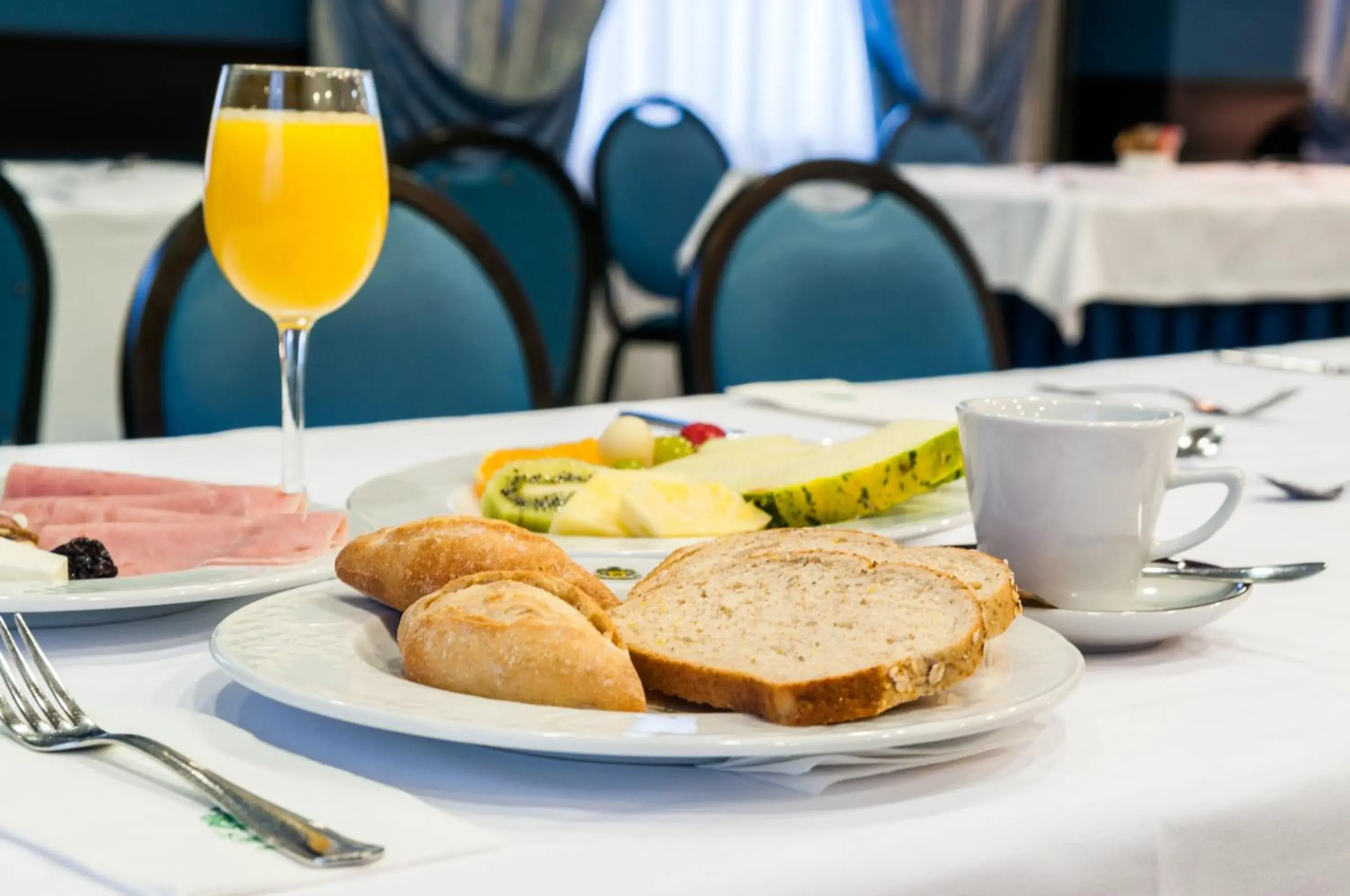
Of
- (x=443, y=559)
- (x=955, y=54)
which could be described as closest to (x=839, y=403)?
(x=443, y=559)

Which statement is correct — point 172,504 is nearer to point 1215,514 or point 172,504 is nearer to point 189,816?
point 189,816

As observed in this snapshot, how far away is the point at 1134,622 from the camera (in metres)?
0.65

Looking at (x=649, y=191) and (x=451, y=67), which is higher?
(x=451, y=67)

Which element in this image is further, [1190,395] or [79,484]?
[1190,395]

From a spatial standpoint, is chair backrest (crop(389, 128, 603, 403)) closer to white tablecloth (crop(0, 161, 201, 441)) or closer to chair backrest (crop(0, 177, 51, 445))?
white tablecloth (crop(0, 161, 201, 441))

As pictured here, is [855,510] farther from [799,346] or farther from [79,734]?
[799,346]

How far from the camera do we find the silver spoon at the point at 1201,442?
115cm

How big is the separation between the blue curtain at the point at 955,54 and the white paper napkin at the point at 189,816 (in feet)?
17.8

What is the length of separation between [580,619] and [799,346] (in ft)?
4.28

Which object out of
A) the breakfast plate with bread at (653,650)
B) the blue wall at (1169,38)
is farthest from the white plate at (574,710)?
the blue wall at (1169,38)

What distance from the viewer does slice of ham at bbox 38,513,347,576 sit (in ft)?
2.31

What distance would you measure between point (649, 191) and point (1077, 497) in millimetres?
3461

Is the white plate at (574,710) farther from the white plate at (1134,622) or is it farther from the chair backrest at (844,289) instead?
the chair backrest at (844,289)

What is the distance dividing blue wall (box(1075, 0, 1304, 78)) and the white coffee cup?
6.40m
